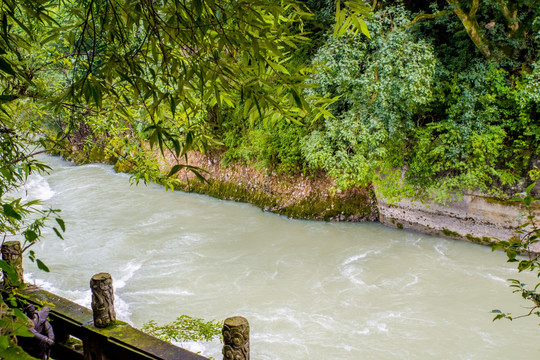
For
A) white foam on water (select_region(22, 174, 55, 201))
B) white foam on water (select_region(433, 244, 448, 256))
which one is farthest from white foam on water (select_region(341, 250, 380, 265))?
white foam on water (select_region(22, 174, 55, 201))

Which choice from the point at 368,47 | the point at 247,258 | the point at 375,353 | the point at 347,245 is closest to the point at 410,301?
the point at 375,353

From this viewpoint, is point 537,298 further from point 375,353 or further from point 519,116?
point 519,116

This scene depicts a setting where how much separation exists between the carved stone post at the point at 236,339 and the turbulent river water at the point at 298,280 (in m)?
2.95

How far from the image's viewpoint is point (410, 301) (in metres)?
6.01

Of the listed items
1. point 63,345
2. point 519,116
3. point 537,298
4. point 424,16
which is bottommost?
point 63,345

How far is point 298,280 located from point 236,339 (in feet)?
15.4

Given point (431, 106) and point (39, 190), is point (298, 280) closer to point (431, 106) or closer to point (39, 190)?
point (431, 106)

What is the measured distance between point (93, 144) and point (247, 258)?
5052 mm

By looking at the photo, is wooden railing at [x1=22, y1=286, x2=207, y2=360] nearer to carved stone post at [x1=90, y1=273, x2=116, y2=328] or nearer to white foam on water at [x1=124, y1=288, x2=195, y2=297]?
carved stone post at [x1=90, y1=273, x2=116, y2=328]

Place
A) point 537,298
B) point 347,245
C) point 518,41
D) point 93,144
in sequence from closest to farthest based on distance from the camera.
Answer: point 537,298
point 93,144
point 518,41
point 347,245

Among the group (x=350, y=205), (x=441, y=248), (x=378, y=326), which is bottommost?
(x=378, y=326)

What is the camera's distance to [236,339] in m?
2.06

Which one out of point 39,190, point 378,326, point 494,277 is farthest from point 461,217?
point 39,190

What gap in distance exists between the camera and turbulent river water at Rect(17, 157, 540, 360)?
5.10m
